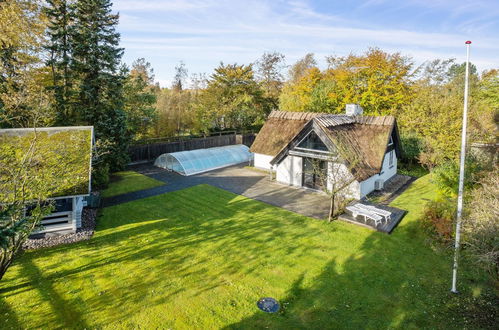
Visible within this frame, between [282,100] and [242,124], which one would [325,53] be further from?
[242,124]

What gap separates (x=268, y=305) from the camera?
841cm

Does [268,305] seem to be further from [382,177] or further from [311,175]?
[382,177]

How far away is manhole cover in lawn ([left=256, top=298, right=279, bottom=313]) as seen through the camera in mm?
8234

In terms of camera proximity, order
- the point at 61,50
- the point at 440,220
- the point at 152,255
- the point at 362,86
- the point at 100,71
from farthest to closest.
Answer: the point at 362,86, the point at 100,71, the point at 61,50, the point at 440,220, the point at 152,255

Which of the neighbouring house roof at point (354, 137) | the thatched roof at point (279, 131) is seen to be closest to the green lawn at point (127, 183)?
the thatched roof at point (279, 131)

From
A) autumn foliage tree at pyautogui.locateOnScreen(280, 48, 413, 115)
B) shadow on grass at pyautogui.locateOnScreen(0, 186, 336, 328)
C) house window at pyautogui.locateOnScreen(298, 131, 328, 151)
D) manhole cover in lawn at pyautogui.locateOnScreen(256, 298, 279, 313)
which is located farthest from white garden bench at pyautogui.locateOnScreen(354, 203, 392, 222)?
autumn foliage tree at pyautogui.locateOnScreen(280, 48, 413, 115)

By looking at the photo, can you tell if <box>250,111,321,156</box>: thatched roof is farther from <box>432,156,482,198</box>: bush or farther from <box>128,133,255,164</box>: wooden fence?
<box>432,156,482,198</box>: bush

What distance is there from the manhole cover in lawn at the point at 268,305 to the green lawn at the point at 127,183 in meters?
13.2

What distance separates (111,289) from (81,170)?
5.78 m

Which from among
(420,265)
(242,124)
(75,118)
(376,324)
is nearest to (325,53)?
(242,124)

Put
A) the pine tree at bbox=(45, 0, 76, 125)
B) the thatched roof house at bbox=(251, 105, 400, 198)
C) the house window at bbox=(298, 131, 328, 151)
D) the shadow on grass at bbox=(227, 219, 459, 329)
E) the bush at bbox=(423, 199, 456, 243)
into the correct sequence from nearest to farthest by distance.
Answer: the shadow on grass at bbox=(227, 219, 459, 329)
the bush at bbox=(423, 199, 456, 243)
the thatched roof house at bbox=(251, 105, 400, 198)
the house window at bbox=(298, 131, 328, 151)
the pine tree at bbox=(45, 0, 76, 125)

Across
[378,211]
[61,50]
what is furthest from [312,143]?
[61,50]

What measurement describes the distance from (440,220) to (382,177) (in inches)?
285

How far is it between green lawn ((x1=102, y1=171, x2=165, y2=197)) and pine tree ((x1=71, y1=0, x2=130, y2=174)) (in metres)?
1.34
